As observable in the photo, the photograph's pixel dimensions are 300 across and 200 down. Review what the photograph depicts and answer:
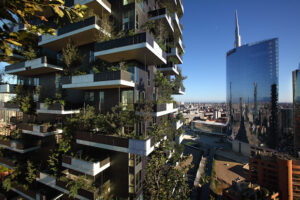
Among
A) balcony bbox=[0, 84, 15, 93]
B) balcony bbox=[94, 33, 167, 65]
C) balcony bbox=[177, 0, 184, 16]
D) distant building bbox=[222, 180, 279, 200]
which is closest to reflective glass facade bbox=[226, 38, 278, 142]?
distant building bbox=[222, 180, 279, 200]

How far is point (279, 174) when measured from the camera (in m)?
23.7

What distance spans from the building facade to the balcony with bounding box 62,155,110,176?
0.06 meters

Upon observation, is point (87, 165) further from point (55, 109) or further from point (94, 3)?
point (94, 3)

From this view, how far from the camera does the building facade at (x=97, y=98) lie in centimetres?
873

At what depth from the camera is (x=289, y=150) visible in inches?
1688

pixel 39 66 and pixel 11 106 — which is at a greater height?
pixel 39 66

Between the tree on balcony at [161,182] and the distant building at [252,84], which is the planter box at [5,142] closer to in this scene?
the tree on balcony at [161,182]

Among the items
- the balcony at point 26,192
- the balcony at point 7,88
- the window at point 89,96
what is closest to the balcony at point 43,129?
the window at point 89,96

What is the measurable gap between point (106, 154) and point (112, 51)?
8277 millimetres

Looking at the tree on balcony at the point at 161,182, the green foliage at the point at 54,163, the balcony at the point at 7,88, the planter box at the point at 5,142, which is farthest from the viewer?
the balcony at the point at 7,88

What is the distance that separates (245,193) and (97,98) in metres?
28.3

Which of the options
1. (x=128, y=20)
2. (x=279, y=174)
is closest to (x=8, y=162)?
(x=128, y=20)

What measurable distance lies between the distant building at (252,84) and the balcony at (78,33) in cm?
5810

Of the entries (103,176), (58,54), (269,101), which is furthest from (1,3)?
(269,101)
